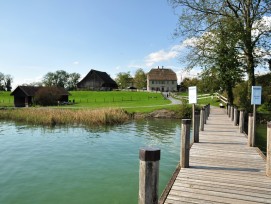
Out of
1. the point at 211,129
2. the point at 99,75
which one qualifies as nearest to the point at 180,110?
the point at 211,129

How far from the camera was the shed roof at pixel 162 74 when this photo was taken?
341ft

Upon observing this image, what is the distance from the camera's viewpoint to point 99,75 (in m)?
95.2

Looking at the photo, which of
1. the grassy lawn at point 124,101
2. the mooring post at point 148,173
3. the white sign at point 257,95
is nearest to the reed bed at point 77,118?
the grassy lawn at point 124,101

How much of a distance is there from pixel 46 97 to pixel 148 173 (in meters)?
52.3

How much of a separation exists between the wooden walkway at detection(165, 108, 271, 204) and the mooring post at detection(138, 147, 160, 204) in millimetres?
1782

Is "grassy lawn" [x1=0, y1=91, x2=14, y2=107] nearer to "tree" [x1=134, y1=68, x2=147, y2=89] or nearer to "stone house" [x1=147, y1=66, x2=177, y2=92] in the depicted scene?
"stone house" [x1=147, y1=66, x2=177, y2=92]

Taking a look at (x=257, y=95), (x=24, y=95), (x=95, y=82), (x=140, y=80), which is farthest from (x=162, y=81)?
(x=257, y=95)

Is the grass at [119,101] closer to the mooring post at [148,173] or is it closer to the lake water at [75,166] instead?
the lake water at [75,166]

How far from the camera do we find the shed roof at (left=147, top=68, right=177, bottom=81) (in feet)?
341

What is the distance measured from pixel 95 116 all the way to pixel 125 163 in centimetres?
1635

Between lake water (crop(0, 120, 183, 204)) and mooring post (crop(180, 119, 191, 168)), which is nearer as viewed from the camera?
mooring post (crop(180, 119, 191, 168))

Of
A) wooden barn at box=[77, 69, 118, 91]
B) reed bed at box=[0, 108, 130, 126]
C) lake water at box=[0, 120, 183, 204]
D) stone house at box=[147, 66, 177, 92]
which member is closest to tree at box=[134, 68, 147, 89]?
stone house at box=[147, 66, 177, 92]

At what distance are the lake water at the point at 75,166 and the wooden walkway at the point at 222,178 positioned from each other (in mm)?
2081

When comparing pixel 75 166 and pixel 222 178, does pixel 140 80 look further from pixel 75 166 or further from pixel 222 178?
pixel 222 178
